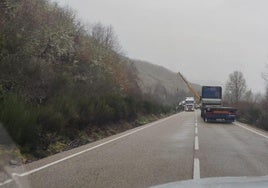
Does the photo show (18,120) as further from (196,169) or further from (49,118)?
(196,169)

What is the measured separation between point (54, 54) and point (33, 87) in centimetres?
828

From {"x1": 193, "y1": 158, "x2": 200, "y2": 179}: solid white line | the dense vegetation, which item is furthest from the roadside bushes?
{"x1": 193, "y1": 158, "x2": 200, "y2": 179}: solid white line

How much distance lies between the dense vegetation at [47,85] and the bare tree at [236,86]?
79.1m

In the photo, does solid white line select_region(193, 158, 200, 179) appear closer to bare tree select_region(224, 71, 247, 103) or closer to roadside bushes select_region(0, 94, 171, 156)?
roadside bushes select_region(0, 94, 171, 156)

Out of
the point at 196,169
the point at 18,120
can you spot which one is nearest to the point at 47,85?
the point at 18,120

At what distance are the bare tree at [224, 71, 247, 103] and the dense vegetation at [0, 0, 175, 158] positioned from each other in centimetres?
7906

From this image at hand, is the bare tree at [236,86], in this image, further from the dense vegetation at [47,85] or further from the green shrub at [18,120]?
the green shrub at [18,120]

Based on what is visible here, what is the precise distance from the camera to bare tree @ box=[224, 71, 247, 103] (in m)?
112

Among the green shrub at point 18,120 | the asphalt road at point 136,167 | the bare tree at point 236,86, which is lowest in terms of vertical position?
the asphalt road at point 136,167

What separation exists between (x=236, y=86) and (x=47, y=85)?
316ft

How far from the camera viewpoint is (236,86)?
371 feet

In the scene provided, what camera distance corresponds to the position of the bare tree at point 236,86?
111562 millimetres

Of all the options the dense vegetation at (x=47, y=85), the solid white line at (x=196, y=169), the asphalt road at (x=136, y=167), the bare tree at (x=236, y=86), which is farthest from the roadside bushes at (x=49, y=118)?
the bare tree at (x=236, y=86)

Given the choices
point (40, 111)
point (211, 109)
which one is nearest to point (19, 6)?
point (40, 111)
